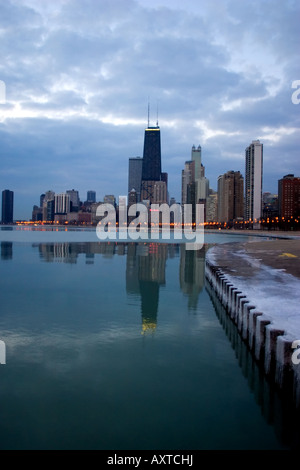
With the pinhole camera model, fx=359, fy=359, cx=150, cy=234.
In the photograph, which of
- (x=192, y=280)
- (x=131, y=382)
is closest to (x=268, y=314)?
(x=131, y=382)

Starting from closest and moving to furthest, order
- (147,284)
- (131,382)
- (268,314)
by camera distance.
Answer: (131,382), (268,314), (147,284)

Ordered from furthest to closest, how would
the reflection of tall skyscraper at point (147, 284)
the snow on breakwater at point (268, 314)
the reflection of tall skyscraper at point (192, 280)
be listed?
the reflection of tall skyscraper at point (192, 280)
the reflection of tall skyscraper at point (147, 284)
the snow on breakwater at point (268, 314)

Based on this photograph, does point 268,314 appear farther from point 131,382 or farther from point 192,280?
point 192,280

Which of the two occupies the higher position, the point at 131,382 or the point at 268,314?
the point at 268,314

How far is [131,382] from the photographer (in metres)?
12.5

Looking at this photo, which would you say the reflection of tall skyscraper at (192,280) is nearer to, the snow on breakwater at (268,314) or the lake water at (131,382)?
the lake water at (131,382)

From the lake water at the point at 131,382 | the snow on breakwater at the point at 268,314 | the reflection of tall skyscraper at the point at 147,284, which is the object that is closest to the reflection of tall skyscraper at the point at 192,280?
the reflection of tall skyscraper at the point at 147,284

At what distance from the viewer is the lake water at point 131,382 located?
9.55 meters

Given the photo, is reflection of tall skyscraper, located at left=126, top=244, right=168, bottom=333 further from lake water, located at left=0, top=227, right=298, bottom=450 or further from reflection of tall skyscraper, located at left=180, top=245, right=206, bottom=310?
reflection of tall skyscraper, located at left=180, top=245, right=206, bottom=310

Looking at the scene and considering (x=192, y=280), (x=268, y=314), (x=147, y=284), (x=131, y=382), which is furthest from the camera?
(x=192, y=280)

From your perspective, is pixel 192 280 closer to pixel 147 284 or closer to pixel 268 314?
pixel 147 284

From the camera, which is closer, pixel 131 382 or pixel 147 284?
pixel 131 382

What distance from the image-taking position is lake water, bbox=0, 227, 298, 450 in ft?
31.3

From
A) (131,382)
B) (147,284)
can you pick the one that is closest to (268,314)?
(131,382)
